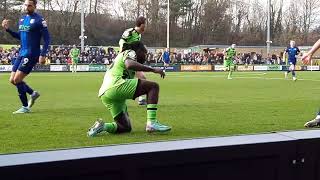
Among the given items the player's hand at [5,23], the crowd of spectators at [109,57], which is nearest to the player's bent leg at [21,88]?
the player's hand at [5,23]

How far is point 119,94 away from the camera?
279 inches

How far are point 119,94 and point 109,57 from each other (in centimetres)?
4440

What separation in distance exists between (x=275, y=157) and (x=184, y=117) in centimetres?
598

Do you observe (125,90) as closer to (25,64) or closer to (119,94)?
(119,94)

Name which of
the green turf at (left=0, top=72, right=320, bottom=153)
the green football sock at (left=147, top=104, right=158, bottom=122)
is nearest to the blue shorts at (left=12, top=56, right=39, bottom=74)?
the green turf at (left=0, top=72, right=320, bottom=153)

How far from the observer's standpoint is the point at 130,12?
9169 cm

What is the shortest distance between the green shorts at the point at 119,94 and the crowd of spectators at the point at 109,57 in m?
36.6

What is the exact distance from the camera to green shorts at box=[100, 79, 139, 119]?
704cm

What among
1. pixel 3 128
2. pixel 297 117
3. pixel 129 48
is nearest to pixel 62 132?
pixel 3 128

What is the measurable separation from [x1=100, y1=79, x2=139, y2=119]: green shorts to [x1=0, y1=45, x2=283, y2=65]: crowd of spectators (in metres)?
36.6

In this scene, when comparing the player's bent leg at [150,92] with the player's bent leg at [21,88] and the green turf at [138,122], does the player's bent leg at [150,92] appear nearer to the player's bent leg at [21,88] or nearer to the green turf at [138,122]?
the green turf at [138,122]

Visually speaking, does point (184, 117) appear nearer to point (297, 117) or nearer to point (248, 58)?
point (297, 117)

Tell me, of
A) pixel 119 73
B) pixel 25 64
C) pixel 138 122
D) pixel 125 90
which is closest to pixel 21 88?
pixel 25 64

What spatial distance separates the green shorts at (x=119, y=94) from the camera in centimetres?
704
